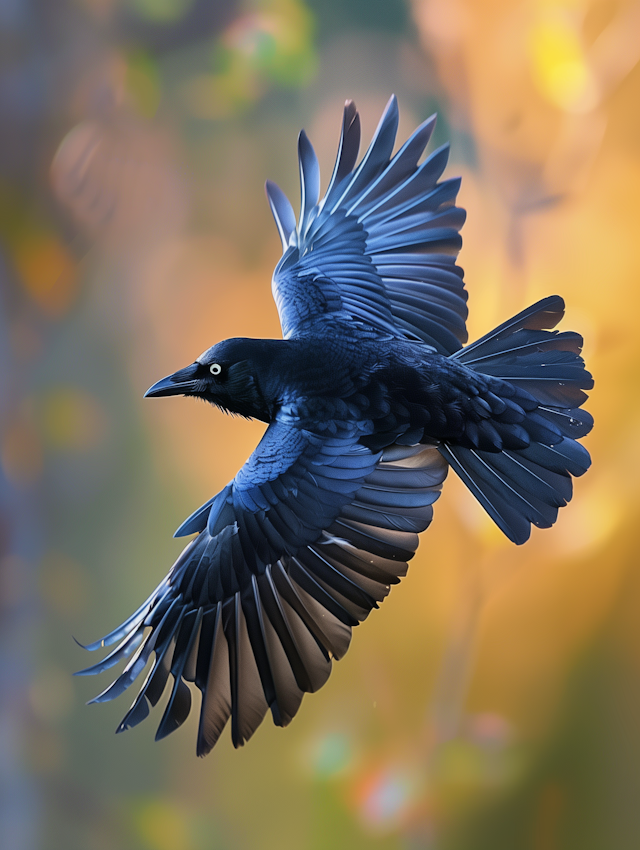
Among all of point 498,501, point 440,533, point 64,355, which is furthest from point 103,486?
point 498,501

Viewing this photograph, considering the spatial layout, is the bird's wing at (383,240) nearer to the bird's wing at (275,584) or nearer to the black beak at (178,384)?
the black beak at (178,384)

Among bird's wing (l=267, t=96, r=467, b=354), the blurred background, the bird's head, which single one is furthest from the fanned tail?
the blurred background

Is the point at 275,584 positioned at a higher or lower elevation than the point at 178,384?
lower

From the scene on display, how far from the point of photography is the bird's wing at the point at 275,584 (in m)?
0.77

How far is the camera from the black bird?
771mm

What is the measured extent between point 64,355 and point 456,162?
1.02m

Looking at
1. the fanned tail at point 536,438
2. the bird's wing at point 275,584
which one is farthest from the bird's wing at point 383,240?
the bird's wing at point 275,584

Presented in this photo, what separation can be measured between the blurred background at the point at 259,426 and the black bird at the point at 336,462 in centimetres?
61

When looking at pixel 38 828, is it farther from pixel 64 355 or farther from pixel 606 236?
pixel 606 236

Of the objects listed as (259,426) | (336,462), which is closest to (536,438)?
(336,462)

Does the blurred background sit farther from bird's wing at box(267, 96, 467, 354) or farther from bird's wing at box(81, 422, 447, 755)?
bird's wing at box(81, 422, 447, 755)

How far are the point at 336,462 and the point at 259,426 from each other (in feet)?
2.91

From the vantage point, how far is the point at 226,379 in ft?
2.80

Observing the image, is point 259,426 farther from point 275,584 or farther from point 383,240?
point 275,584
